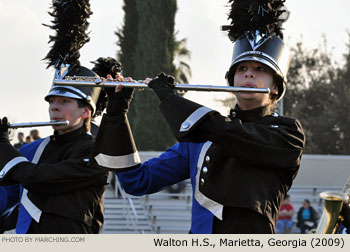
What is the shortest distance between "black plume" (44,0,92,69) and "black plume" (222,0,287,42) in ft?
3.89

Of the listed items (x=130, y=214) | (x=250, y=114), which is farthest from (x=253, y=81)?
(x=130, y=214)

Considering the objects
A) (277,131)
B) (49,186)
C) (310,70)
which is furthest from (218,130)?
(310,70)

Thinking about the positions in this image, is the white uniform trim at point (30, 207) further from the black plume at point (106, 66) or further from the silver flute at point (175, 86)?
the silver flute at point (175, 86)

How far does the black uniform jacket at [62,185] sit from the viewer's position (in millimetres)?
4000

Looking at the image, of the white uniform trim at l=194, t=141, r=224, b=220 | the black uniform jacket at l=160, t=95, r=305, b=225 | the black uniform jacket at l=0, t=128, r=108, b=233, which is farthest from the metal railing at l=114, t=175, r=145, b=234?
the black uniform jacket at l=160, t=95, r=305, b=225

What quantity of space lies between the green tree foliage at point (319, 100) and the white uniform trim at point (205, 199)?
23.6 m

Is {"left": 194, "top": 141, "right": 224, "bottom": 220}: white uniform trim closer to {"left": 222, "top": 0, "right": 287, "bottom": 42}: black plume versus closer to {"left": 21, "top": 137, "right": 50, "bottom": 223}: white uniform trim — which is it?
{"left": 222, "top": 0, "right": 287, "bottom": 42}: black plume

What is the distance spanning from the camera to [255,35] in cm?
338

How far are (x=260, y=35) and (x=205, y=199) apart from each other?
880 millimetres

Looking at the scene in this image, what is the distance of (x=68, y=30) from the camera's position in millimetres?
4301

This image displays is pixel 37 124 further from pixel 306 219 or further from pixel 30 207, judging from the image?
pixel 306 219

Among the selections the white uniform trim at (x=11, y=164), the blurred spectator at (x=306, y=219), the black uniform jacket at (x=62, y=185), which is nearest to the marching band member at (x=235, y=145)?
the black uniform jacket at (x=62, y=185)

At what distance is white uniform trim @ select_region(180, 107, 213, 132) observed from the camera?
2.92 m

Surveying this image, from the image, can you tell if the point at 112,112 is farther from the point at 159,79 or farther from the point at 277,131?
the point at 277,131
